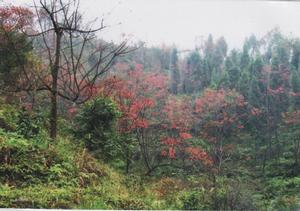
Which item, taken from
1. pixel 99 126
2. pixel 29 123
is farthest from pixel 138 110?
pixel 29 123

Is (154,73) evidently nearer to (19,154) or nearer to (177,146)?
(177,146)

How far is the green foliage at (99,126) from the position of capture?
361 centimetres

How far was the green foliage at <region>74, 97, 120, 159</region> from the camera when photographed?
3605mm

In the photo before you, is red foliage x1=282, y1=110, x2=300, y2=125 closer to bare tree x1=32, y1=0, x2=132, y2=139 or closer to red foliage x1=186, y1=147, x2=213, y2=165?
red foliage x1=186, y1=147, x2=213, y2=165

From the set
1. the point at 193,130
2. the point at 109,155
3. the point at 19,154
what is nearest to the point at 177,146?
the point at 193,130

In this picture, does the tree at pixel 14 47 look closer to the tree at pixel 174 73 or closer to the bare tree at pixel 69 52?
the bare tree at pixel 69 52

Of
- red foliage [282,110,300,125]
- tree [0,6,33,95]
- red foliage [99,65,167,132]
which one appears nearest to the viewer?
tree [0,6,33,95]

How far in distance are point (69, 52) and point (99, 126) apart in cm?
54

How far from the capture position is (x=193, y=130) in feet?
12.1

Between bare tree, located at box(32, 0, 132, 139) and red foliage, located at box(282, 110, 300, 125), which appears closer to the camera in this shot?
bare tree, located at box(32, 0, 132, 139)

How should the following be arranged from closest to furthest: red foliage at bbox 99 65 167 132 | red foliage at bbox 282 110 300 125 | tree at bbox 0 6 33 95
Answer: tree at bbox 0 6 33 95
red foliage at bbox 99 65 167 132
red foliage at bbox 282 110 300 125

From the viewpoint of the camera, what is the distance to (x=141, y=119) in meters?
3.66

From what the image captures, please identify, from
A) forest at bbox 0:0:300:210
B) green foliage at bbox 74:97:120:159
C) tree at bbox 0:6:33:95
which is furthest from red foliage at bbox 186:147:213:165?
tree at bbox 0:6:33:95

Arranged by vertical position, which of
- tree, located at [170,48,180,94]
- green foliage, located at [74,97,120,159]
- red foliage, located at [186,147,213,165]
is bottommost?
red foliage, located at [186,147,213,165]
